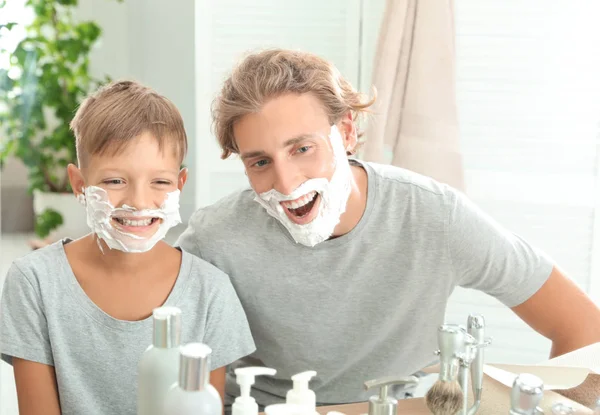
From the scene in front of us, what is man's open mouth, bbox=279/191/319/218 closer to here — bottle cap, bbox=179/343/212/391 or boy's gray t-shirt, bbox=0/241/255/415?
boy's gray t-shirt, bbox=0/241/255/415

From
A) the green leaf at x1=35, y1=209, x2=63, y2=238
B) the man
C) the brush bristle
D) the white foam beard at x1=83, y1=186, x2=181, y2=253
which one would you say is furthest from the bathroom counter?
the green leaf at x1=35, y1=209, x2=63, y2=238

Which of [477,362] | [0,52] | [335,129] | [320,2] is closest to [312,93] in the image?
[335,129]

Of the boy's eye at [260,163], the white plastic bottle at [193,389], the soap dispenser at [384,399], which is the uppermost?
the boy's eye at [260,163]

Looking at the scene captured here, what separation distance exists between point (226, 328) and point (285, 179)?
212 mm

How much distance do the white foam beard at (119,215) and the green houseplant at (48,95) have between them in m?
0.99

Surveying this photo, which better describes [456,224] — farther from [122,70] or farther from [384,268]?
[122,70]

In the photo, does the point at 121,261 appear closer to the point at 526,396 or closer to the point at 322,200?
the point at 322,200

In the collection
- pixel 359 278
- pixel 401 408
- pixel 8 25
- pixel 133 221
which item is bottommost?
pixel 401 408

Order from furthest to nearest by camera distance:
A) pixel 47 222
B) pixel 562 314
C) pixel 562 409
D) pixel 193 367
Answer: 1. pixel 47 222
2. pixel 562 314
3. pixel 562 409
4. pixel 193 367

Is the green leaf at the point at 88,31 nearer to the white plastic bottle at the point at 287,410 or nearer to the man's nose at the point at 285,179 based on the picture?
the man's nose at the point at 285,179

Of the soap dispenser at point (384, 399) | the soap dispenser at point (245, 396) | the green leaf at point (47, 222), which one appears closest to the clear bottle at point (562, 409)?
the soap dispenser at point (384, 399)

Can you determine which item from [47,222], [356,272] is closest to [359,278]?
[356,272]

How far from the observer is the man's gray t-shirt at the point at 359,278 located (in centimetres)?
110

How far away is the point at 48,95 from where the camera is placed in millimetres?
1926
